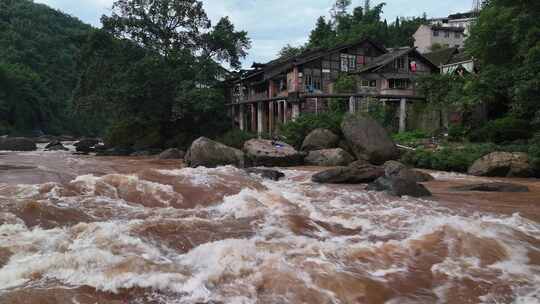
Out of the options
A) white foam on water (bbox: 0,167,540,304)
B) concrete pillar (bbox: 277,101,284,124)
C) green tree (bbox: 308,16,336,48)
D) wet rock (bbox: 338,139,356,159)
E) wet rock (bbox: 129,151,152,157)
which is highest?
green tree (bbox: 308,16,336,48)

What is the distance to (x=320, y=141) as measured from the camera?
22.1 metres

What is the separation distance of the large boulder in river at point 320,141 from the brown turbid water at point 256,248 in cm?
1091

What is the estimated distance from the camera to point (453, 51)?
41875mm

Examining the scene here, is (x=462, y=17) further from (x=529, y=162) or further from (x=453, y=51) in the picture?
(x=529, y=162)

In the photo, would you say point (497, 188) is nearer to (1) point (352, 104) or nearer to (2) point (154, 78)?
(1) point (352, 104)

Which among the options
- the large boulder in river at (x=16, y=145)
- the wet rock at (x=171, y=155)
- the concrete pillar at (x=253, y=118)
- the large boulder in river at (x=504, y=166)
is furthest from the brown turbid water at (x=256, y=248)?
the concrete pillar at (x=253, y=118)

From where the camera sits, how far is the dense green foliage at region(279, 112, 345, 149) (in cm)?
2339

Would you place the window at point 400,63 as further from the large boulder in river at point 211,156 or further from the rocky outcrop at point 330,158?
the large boulder in river at point 211,156

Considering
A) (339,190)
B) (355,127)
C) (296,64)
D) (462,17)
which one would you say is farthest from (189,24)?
(462,17)

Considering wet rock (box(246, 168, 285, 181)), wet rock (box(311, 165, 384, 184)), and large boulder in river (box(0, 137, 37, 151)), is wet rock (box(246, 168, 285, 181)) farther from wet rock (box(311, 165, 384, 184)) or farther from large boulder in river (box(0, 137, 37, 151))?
large boulder in river (box(0, 137, 37, 151))

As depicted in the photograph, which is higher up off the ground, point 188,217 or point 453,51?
point 453,51

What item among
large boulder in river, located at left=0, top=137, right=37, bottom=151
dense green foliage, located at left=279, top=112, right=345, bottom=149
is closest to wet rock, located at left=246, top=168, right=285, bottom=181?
dense green foliage, located at left=279, top=112, right=345, bottom=149

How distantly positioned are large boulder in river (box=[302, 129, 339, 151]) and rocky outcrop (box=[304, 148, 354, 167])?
1252 millimetres

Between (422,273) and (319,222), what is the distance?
9.61 feet
